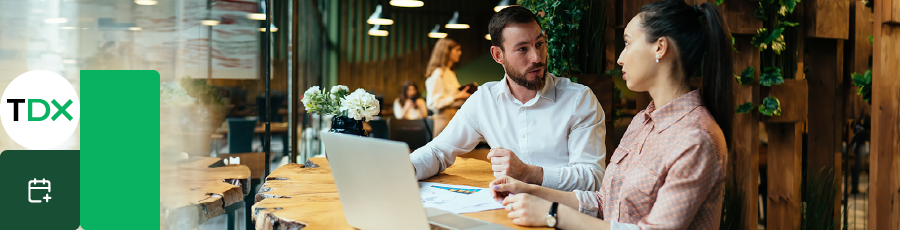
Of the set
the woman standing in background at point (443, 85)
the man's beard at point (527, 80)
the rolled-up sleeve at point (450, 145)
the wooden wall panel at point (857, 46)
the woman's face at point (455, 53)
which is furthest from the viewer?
the woman's face at point (455, 53)

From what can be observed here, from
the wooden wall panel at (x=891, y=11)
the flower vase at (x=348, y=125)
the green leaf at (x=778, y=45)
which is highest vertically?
the wooden wall panel at (x=891, y=11)

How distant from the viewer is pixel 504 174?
4.97 feet

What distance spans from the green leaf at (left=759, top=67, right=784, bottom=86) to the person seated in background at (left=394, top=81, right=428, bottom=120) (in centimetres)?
313

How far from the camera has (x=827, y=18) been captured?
2.57 meters

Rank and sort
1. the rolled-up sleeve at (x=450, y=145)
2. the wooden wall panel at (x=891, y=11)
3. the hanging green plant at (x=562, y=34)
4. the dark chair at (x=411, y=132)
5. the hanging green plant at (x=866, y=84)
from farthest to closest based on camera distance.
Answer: the dark chair at (x=411, y=132) → the hanging green plant at (x=562, y=34) → the hanging green plant at (x=866, y=84) → the wooden wall panel at (x=891, y=11) → the rolled-up sleeve at (x=450, y=145)

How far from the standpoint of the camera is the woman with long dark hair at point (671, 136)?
1034mm

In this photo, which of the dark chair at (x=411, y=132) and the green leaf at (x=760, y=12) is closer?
the green leaf at (x=760, y=12)

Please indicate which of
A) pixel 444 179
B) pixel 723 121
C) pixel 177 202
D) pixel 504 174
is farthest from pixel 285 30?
pixel 723 121

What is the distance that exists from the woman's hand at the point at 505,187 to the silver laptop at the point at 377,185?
8.5 inches

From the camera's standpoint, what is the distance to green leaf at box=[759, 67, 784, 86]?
2.54 meters

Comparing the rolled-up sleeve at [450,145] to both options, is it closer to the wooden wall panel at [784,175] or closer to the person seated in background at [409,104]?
the wooden wall panel at [784,175]

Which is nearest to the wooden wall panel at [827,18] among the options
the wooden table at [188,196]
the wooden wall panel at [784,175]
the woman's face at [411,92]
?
the wooden wall panel at [784,175]

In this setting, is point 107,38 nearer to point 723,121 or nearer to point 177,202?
point 177,202

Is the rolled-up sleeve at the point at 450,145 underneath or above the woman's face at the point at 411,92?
underneath
